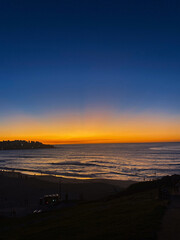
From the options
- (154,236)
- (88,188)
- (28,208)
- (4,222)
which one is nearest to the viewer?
(154,236)

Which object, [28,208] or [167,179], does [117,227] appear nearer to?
[28,208]

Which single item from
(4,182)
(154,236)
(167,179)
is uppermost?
(154,236)

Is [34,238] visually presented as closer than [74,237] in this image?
No

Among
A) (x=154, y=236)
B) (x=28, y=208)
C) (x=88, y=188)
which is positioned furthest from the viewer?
(x=88, y=188)

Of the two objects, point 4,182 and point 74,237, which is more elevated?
point 74,237

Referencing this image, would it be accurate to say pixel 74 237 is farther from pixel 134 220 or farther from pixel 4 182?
pixel 4 182

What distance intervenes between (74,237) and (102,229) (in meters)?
1.61

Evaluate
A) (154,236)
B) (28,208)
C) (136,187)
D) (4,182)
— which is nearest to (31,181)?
(4,182)

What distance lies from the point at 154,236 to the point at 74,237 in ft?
13.3

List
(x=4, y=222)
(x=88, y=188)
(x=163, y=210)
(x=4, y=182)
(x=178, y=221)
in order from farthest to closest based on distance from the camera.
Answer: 1. (x=4, y=182)
2. (x=88, y=188)
3. (x=4, y=222)
4. (x=163, y=210)
5. (x=178, y=221)

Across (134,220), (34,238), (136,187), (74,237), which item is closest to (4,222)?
(34,238)

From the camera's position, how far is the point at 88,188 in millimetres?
42625

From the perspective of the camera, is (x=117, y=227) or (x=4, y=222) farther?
(x=4, y=222)

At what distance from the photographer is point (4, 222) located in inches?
798
